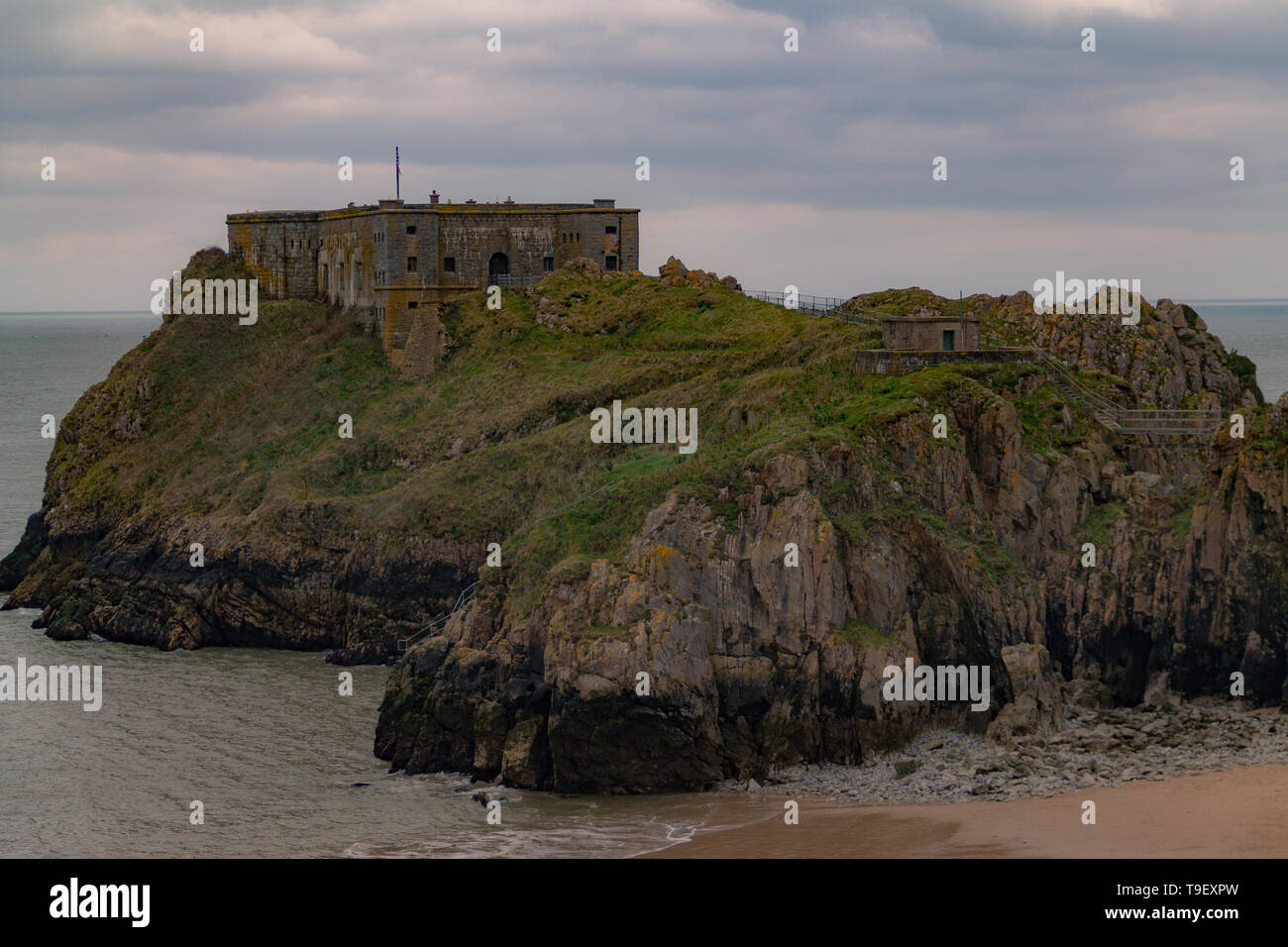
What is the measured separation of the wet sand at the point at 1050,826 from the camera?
54.9 m

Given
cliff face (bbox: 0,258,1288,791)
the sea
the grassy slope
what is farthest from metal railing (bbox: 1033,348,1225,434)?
the sea

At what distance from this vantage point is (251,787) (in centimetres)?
6588

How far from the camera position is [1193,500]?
71500 millimetres

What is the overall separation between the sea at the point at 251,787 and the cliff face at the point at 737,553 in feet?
7.31

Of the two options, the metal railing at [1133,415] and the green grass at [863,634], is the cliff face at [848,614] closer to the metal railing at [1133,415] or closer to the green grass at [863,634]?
the green grass at [863,634]

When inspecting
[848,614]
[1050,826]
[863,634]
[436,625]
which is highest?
[848,614]

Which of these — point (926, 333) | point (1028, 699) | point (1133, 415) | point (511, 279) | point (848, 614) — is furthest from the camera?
point (511, 279)

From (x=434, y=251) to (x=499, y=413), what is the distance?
16126mm

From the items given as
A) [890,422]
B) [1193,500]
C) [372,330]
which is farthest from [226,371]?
[1193,500]

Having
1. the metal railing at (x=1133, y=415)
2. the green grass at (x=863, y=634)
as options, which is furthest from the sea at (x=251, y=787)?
the metal railing at (x=1133, y=415)

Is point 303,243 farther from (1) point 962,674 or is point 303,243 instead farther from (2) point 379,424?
(1) point 962,674

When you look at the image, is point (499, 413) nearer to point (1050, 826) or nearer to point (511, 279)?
point (511, 279)

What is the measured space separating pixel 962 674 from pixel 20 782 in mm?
29755

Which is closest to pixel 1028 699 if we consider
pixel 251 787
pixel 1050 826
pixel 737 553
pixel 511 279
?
pixel 1050 826
